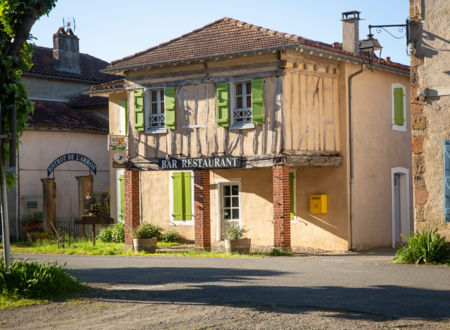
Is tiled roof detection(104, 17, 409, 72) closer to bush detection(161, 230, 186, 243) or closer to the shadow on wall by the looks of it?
bush detection(161, 230, 186, 243)

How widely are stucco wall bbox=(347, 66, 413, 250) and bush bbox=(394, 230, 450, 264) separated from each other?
566 centimetres

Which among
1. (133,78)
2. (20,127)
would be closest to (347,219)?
(133,78)

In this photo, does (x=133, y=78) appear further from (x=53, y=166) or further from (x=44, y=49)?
(x=44, y=49)

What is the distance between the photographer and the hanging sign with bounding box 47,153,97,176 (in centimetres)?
2753

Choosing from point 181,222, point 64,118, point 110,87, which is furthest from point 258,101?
point 64,118

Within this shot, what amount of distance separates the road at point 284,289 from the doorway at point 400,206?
6.11 m

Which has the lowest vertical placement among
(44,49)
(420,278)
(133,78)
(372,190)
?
(420,278)

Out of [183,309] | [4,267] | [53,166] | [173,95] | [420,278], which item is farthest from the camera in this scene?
[53,166]

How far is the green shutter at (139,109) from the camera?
22.0 m

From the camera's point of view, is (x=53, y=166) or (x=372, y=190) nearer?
(x=372, y=190)

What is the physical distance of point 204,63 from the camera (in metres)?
20.9

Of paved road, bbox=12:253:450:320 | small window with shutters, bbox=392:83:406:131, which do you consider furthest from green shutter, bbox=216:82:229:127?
small window with shutters, bbox=392:83:406:131

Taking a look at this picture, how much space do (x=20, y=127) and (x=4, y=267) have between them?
213 cm

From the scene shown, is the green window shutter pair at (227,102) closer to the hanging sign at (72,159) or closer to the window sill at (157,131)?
the window sill at (157,131)
